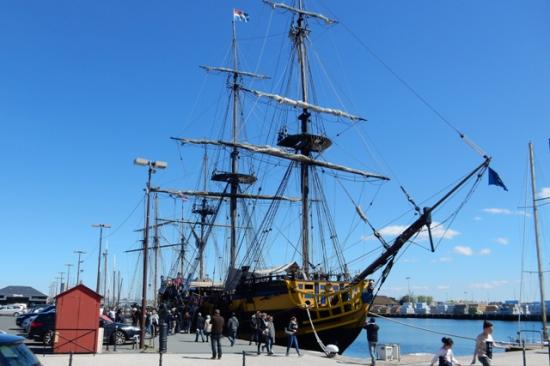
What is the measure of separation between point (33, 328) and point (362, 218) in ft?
58.8

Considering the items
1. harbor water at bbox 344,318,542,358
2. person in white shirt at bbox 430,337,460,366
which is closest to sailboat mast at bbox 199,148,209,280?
harbor water at bbox 344,318,542,358

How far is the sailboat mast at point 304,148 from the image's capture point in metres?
35.2

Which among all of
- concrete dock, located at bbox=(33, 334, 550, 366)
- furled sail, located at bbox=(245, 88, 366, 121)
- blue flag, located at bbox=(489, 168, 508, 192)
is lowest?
concrete dock, located at bbox=(33, 334, 550, 366)

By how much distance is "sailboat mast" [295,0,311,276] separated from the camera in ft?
115

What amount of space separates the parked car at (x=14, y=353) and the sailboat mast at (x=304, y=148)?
25.7 m

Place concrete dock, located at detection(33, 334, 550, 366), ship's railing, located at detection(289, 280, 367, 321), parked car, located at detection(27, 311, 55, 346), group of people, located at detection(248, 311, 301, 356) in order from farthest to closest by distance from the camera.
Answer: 1. ship's railing, located at detection(289, 280, 367, 321)
2. parked car, located at detection(27, 311, 55, 346)
3. group of people, located at detection(248, 311, 301, 356)
4. concrete dock, located at detection(33, 334, 550, 366)

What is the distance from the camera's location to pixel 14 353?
25.3 ft

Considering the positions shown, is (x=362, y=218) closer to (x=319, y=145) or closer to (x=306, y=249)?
(x=306, y=249)

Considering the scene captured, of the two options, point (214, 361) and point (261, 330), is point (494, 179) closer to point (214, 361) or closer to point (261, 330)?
point (261, 330)

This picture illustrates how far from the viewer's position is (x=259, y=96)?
41.2 metres

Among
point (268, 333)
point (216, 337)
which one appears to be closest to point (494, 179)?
point (268, 333)

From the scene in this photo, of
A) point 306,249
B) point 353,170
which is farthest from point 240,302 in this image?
point 353,170

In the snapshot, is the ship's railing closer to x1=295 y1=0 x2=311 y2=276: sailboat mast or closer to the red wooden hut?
x1=295 y1=0 x2=311 y2=276: sailboat mast

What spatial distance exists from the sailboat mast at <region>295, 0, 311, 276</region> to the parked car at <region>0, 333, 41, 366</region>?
25.7 metres
